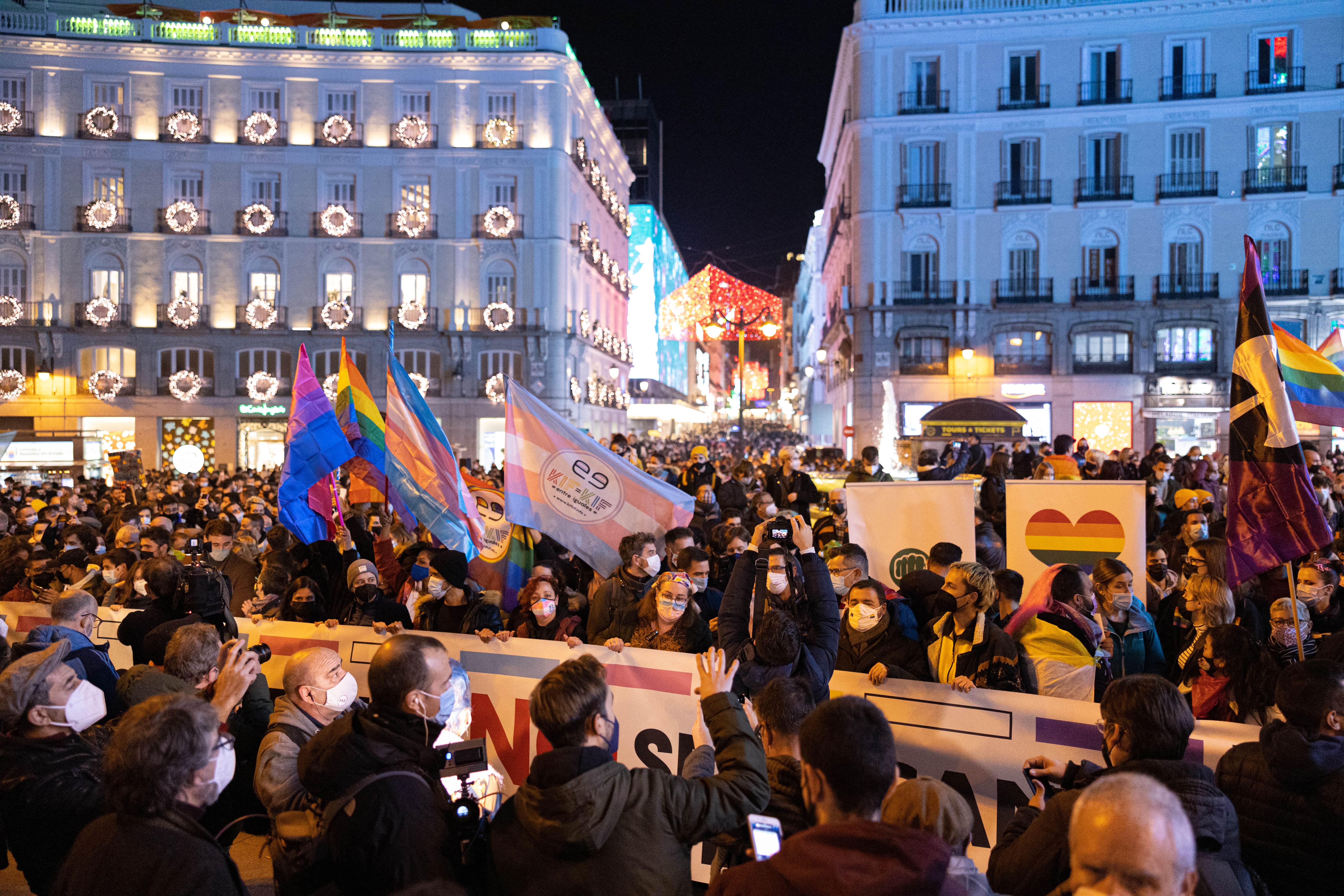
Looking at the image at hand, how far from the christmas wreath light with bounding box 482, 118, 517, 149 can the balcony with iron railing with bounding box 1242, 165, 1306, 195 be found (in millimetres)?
28282

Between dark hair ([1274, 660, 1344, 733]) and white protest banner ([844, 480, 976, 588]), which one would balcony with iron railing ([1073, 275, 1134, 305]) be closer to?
white protest banner ([844, 480, 976, 588])

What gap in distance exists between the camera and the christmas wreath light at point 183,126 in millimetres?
36812

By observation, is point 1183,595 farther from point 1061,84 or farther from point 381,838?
point 1061,84

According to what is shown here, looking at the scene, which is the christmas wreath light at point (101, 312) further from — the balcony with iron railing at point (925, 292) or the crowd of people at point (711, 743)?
the crowd of people at point (711, 743)

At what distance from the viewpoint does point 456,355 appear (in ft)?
126

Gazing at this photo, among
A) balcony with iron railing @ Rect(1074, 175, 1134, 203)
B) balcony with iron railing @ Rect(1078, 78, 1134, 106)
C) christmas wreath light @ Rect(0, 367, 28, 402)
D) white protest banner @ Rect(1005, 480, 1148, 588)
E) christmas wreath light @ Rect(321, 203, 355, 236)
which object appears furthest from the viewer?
christmas wreath light @ Rect(321, 203, 355, 236)

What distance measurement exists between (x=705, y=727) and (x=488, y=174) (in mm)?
37988

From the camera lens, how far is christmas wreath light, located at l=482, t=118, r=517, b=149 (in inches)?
1494

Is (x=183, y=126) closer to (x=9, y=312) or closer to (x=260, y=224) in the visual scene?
(x=260, y=224)

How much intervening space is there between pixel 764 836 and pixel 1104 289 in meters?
37.5

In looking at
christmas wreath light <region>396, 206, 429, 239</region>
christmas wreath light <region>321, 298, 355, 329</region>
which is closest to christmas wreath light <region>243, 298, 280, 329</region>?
christmas wreath light <region>321, 298, 355, 329</region>

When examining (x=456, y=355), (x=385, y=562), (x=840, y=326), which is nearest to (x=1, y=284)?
(x=456, y=355)

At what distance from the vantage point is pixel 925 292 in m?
36.1

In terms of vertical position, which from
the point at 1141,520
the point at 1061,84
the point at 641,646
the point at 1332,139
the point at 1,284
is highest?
the point at 1061,84
